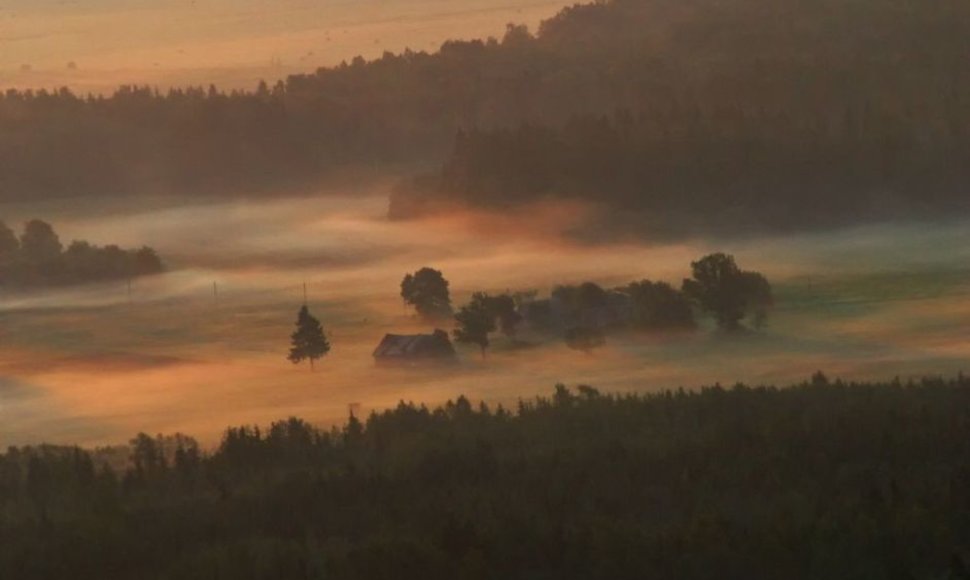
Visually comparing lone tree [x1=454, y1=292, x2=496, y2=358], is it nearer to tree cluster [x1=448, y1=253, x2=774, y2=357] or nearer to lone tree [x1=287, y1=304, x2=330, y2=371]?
tree cluster [x1=448, y1=253, x2=774, y2=357]

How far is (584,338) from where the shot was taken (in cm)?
10475

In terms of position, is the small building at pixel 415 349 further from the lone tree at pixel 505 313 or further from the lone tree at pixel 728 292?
the lone tree at pixel 728 292

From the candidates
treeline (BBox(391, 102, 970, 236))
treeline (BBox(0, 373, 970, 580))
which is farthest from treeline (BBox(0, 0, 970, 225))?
treeline (BBox(0, 373, 970, 580))

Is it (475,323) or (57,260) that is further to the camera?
(57,260)

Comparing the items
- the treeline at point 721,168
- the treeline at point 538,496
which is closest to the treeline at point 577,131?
the treeline at point 721,168

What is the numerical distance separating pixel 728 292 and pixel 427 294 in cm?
2012

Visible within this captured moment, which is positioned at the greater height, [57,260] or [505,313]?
[57,260]

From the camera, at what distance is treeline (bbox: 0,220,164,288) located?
13525 cm

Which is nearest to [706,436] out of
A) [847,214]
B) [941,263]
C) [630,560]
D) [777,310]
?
[630,560]

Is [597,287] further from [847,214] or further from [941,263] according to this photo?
[847,214]

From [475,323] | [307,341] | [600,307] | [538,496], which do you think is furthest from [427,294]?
[538,496]

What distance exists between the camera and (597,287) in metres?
128

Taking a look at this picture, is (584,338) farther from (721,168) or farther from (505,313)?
(721,168)

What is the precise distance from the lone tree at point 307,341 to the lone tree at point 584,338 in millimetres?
14752
